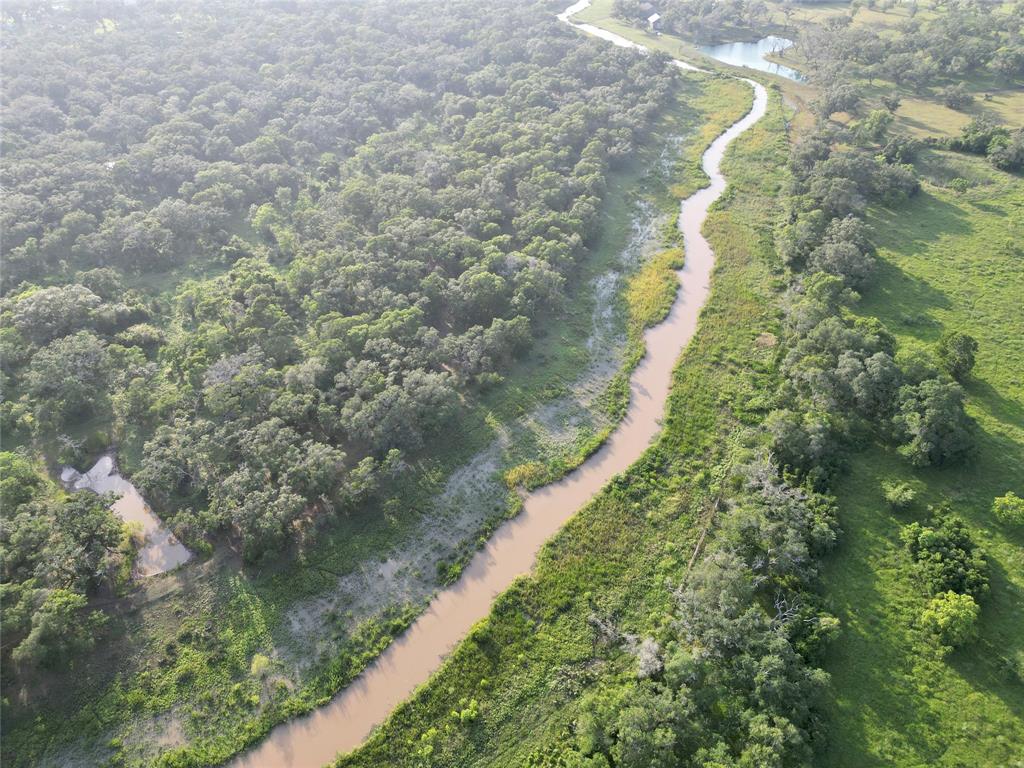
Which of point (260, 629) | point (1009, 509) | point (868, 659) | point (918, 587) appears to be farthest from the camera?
point (1009, 509)

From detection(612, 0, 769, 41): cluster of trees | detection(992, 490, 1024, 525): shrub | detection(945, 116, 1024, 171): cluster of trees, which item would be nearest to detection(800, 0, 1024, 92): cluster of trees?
detection(945, 116, 1024, 171): cluster of trees

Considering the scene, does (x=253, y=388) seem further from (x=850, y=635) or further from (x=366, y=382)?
(x=850, y=635)

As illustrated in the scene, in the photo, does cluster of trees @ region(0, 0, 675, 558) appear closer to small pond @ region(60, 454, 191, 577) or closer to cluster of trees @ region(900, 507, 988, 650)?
small pond @ region(60, 454, 191, 577)

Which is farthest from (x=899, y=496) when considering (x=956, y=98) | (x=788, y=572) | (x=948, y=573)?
(x=956, y=98)

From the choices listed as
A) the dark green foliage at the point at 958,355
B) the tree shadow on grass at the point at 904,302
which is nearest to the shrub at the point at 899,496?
the dark green foliage at the point at 958,355

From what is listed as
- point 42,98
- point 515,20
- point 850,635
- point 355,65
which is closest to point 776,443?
point 850,635

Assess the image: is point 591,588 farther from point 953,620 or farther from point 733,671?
point 953,620

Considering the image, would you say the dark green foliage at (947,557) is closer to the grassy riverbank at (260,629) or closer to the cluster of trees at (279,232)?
the grassy riverbank at (260,629)
